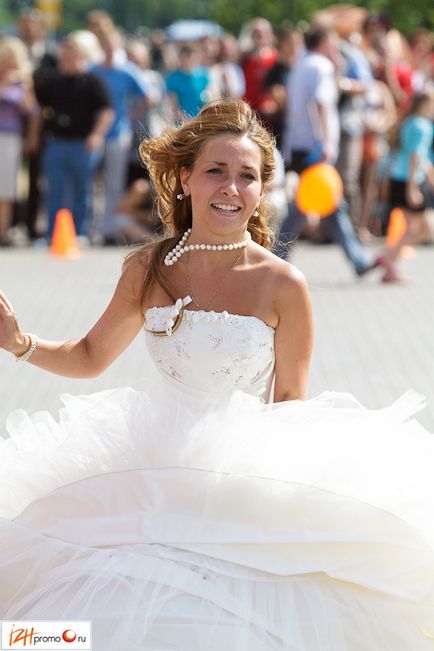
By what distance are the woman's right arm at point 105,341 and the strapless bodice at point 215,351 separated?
0.58ft

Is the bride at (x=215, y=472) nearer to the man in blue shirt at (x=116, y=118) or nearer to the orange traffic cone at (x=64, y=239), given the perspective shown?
the orange traffic cone at (x=64, y=239)

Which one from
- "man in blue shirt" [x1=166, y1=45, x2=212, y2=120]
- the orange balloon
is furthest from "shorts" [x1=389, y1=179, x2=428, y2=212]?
"man in blue shirt" [x1=166, y1=45, x2=212, y2=120]

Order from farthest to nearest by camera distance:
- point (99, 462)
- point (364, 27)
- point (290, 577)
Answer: point (364, 27) < point (99, 462) < point (290, 577)

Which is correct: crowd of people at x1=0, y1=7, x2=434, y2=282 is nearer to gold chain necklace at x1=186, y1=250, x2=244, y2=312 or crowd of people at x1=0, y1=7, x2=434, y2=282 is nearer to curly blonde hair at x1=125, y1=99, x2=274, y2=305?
curly blonde hair at x1=125, y1=99, x2=274, y2=305

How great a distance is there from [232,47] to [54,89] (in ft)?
11.1

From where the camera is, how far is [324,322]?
963cm

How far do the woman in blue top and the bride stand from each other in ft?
26.6

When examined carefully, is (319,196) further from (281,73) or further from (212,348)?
(212,348)

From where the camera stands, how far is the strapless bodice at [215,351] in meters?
3.95

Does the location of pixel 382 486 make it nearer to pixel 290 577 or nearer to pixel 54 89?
pixel 290 577

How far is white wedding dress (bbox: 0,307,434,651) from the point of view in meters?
3.49

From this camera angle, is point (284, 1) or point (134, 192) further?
point (284, 1)

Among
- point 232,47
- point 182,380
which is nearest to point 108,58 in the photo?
point 232,47

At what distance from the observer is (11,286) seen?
11.4 m
